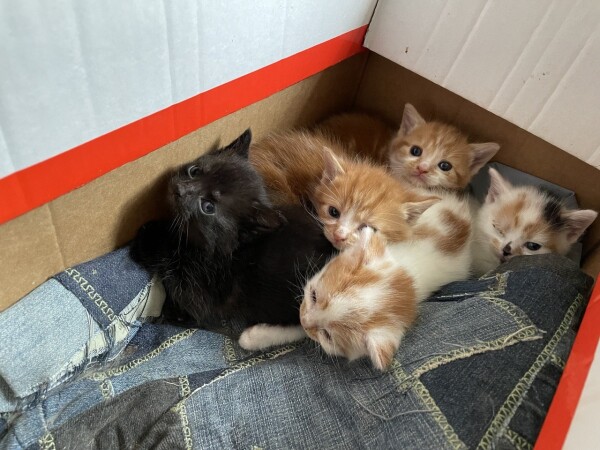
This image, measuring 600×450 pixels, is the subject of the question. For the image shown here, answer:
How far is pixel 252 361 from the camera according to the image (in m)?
1.07

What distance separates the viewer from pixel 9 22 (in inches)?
22.5

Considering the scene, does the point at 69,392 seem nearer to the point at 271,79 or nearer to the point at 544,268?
the point at 271,79

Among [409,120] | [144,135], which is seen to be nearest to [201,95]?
[144,135]

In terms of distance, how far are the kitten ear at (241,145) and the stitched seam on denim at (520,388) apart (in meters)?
0.82

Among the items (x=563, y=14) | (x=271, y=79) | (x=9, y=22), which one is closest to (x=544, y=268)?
(x=563, y=14)

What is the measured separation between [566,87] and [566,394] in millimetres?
776

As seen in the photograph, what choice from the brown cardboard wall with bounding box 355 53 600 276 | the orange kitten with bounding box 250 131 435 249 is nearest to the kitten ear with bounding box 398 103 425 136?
the brown cardboard wall with bounding box 355 53 600 276

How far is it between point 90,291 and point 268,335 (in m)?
0.44

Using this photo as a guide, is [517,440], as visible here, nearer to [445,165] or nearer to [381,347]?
[381,347]

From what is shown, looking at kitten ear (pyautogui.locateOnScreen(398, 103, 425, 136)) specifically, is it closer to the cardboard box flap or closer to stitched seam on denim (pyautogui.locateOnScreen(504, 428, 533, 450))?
the cardboard box flap

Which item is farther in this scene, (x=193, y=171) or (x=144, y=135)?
(x=193, y=171)

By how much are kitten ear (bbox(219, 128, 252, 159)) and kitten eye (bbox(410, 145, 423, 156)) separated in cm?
60

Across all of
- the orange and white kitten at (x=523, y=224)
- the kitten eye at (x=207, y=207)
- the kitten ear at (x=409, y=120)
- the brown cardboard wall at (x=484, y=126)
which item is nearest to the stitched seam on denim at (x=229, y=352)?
the kitten eye at (x=207, y=207)

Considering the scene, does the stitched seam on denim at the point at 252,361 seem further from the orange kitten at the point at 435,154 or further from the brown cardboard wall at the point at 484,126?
the brown cardboard wall at the point at 484,126
